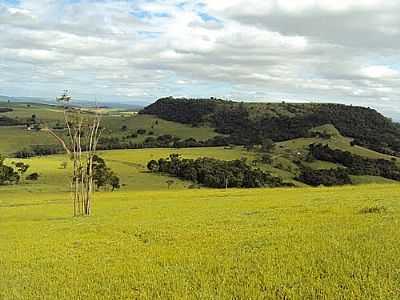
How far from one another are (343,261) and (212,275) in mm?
3411

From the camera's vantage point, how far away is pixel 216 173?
408ft

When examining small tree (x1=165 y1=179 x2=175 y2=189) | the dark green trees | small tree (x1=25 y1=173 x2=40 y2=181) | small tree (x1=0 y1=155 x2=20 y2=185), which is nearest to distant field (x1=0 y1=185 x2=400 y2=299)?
the dark green trees

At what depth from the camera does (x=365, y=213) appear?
71.9ft

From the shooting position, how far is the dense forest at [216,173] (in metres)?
122

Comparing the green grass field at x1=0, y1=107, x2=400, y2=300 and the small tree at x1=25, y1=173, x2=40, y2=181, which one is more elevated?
the green grass field at x1=0, y1=107, x2=400, y2=300

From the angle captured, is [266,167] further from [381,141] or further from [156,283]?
[156,283]

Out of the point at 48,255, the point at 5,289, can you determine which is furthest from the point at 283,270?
the point at 48,255

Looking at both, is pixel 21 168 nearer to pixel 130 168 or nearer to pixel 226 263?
pixel 130 168

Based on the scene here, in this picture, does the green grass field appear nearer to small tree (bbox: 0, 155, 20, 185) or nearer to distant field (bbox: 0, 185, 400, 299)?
distant field (bbox: 0, 185, 400, 299)

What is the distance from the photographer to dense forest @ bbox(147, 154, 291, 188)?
122 m

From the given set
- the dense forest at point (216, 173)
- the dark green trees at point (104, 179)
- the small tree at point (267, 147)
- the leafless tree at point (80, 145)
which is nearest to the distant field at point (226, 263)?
the leafless tree at point (80, 145)

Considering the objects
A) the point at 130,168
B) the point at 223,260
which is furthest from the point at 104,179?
the point at 223,260

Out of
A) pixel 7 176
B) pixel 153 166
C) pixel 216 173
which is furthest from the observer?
pixel 153 166

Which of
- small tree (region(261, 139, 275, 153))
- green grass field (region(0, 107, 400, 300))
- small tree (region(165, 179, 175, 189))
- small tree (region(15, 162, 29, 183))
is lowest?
small tree (region(165, 179, 175, 189))
